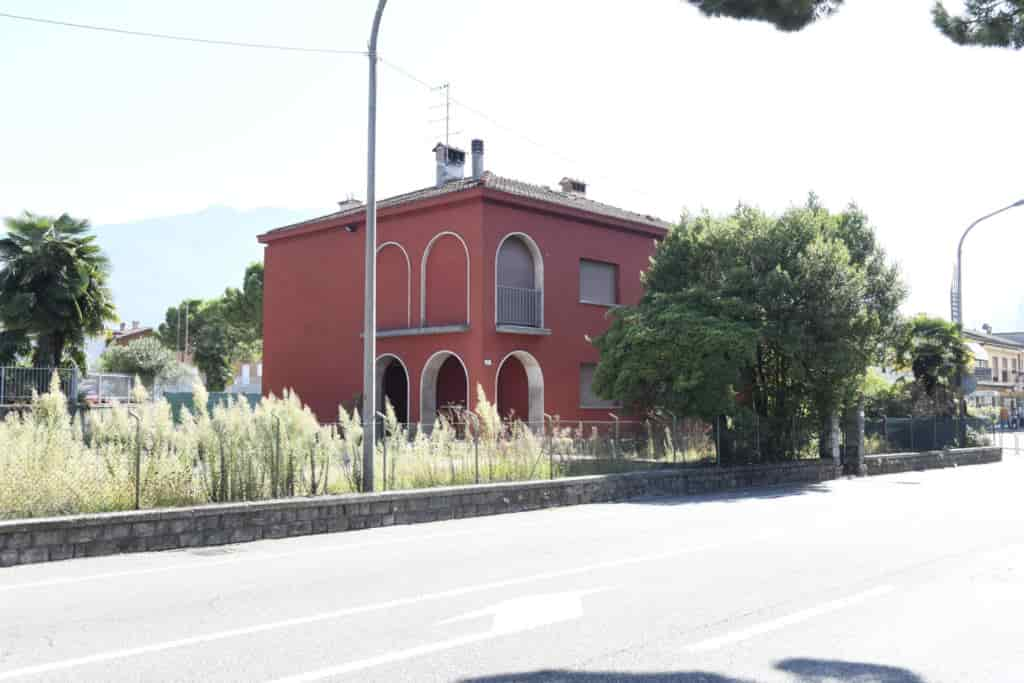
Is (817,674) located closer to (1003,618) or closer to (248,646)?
(1003,618)

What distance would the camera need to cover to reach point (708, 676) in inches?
195

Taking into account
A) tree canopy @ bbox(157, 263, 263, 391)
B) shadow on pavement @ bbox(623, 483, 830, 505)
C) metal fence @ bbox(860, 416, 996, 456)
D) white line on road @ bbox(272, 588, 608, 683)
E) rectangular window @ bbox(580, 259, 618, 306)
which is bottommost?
shadow on pavement @ bbox(623, 483, 830, 505)

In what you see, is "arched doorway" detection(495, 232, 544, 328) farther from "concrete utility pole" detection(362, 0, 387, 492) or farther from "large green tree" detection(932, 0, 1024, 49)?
"large green tree" detection(932, 0, 1024, 49)

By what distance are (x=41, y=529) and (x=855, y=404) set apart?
18.2 meters

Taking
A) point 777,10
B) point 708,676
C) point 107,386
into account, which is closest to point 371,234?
point 777,10

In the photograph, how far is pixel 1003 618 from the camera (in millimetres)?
6457

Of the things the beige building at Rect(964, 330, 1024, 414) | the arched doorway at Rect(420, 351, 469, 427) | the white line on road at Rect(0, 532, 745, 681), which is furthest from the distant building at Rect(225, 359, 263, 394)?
the white line on road at Rect(0, 532, 745, 681)

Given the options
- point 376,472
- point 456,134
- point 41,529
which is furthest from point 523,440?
point 456,134

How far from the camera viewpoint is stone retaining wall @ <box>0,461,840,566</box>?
29.5ft

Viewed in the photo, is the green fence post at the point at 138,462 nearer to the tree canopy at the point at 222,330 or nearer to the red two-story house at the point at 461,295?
the red two-story house at the point at 461,295

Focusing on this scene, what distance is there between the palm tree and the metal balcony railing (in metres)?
12.2

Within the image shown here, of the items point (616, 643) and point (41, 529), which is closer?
point (616, 643)

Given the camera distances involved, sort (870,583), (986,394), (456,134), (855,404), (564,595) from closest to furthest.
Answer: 1. (564,595)
2. (870,583)
3. (855,404)
4. (456,134)
5. (986,394)

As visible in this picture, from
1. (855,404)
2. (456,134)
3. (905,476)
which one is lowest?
(905,476)
